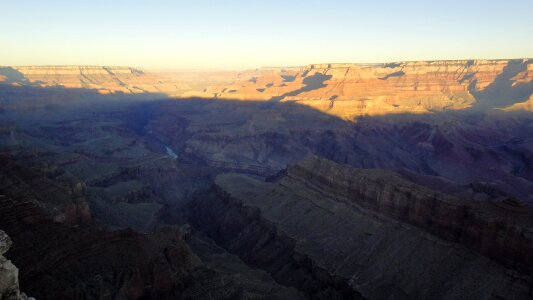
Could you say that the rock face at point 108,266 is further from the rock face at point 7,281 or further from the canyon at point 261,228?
the rock face at point 7,281

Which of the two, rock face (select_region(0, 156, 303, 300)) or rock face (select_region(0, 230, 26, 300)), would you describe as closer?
rock face (select_region(0, 230, 26, 300))

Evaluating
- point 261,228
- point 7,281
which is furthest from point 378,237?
point 7,281

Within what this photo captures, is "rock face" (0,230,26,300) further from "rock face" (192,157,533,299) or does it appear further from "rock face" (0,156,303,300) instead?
"rock face" (192,157,533,299)

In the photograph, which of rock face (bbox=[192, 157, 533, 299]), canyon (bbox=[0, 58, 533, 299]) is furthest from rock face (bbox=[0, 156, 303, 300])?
rock face (bbox=[192, 157, 533, 299])

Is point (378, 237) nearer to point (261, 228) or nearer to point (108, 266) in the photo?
point (261, 228)

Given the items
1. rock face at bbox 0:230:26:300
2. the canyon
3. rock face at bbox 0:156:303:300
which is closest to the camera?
rock face at bbox 0:230:26:300

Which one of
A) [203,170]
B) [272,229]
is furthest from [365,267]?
[203,170]

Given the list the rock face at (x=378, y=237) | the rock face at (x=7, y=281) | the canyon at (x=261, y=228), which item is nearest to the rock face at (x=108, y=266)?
the canyon at (x=261, y=228)

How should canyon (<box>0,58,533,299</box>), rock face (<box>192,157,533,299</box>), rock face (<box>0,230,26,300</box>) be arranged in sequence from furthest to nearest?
rock face (<box>192,157,533,299</box>) → canyon (<box>0,58,533,299</box>) → rock face (<box>0,230,26,300</box>)

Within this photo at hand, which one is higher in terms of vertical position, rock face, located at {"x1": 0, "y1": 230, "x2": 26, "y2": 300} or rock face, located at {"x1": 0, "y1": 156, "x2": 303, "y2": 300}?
rock face, located at {"x1": 0, "y1": 230, "x2": 26, "y2": 300}
